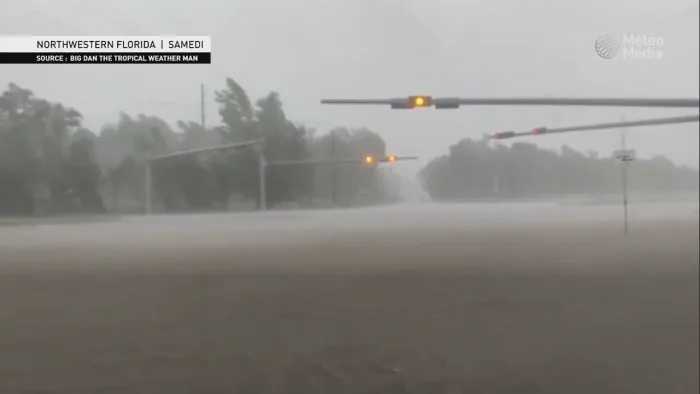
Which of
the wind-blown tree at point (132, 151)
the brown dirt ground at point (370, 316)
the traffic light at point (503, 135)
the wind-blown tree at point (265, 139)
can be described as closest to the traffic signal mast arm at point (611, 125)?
the traffic light at point (503, 135)

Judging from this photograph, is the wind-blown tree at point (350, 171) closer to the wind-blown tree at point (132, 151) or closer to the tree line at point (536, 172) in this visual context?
the tree line at point (536, 172)

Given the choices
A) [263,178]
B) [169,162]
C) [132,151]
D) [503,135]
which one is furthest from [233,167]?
[503,135]

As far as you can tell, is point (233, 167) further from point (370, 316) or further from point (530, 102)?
point (530, 102)

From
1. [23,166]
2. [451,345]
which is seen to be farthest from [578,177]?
[23,166]

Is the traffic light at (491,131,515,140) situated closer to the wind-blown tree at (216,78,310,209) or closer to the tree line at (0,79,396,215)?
the tree line at (0,79,396,215)

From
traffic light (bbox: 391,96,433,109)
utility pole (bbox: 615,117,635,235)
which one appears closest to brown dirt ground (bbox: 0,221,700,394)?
utility pole (bbox: 615,117,635,235)

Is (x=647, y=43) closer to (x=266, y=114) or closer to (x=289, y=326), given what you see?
(x=266, y=114)
